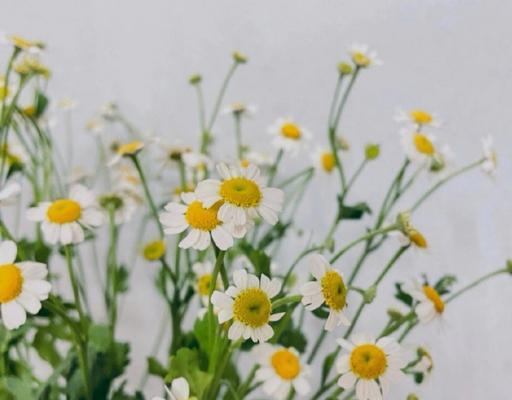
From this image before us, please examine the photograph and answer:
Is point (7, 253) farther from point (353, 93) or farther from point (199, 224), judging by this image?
point (353, 93)

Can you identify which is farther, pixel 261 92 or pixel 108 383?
pixel 261 92

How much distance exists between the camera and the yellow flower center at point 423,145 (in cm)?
53

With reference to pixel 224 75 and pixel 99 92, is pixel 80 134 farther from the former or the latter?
pixel 224 75

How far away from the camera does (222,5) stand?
82 centimetres

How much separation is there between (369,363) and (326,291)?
6 cm

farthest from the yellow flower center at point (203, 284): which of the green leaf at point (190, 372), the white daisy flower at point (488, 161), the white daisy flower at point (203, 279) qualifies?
the white daisy flower at point (488, 161)

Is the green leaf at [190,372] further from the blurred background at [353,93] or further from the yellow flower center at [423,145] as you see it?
the blurred background at [353,93]

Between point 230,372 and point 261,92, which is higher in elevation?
point 261,92

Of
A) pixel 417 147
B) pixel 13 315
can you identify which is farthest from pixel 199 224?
pixel 417 147

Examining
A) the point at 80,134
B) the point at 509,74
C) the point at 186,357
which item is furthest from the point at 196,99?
the point at 186,357

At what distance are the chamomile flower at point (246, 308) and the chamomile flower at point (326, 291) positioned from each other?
0.06 ft

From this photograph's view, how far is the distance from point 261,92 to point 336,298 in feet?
1.60

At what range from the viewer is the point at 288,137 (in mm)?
632

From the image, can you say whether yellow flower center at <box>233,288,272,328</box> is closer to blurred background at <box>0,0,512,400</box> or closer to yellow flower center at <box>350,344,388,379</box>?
yellow flower center at <box>350,344,388,379</box>
